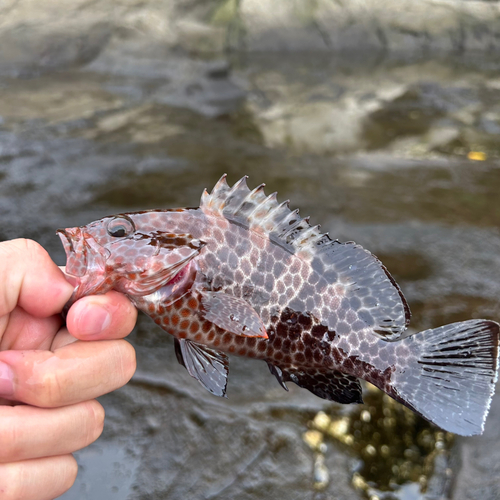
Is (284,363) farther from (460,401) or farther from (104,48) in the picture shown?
(104,48)

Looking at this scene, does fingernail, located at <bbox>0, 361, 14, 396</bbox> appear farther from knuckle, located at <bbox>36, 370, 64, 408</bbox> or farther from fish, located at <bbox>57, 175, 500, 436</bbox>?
fish, located at <bbox>57, 175, 500, 436</bbox>

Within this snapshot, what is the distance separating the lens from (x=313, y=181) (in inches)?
258

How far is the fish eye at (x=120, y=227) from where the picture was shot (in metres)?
2.02

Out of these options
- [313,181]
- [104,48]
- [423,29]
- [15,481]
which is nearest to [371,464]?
[15,481]

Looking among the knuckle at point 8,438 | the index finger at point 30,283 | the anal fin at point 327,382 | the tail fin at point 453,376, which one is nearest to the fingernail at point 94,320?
the index finger at point 30,283

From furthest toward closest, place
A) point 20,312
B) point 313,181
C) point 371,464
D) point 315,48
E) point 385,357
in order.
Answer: point 315,48 → point 313,181 → point 371,464 → point 20,312 → point 385,357

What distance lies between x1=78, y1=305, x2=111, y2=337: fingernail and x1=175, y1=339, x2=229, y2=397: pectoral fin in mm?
323

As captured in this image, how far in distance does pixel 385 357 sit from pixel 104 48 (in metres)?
10.0

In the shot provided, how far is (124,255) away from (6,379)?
641mm

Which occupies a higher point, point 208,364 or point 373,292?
point 373,292

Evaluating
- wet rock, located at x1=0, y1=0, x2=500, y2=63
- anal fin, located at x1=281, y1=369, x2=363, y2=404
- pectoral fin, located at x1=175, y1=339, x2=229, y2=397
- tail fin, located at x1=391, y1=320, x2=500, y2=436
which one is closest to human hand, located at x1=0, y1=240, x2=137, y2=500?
pectoral fin, located at x1=175, y1=339, x2=229, y2=397

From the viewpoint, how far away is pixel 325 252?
208 cm

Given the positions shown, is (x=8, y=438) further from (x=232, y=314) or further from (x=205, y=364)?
(x=232, y=314)

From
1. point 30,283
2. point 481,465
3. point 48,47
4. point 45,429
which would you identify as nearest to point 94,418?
point 45,429
